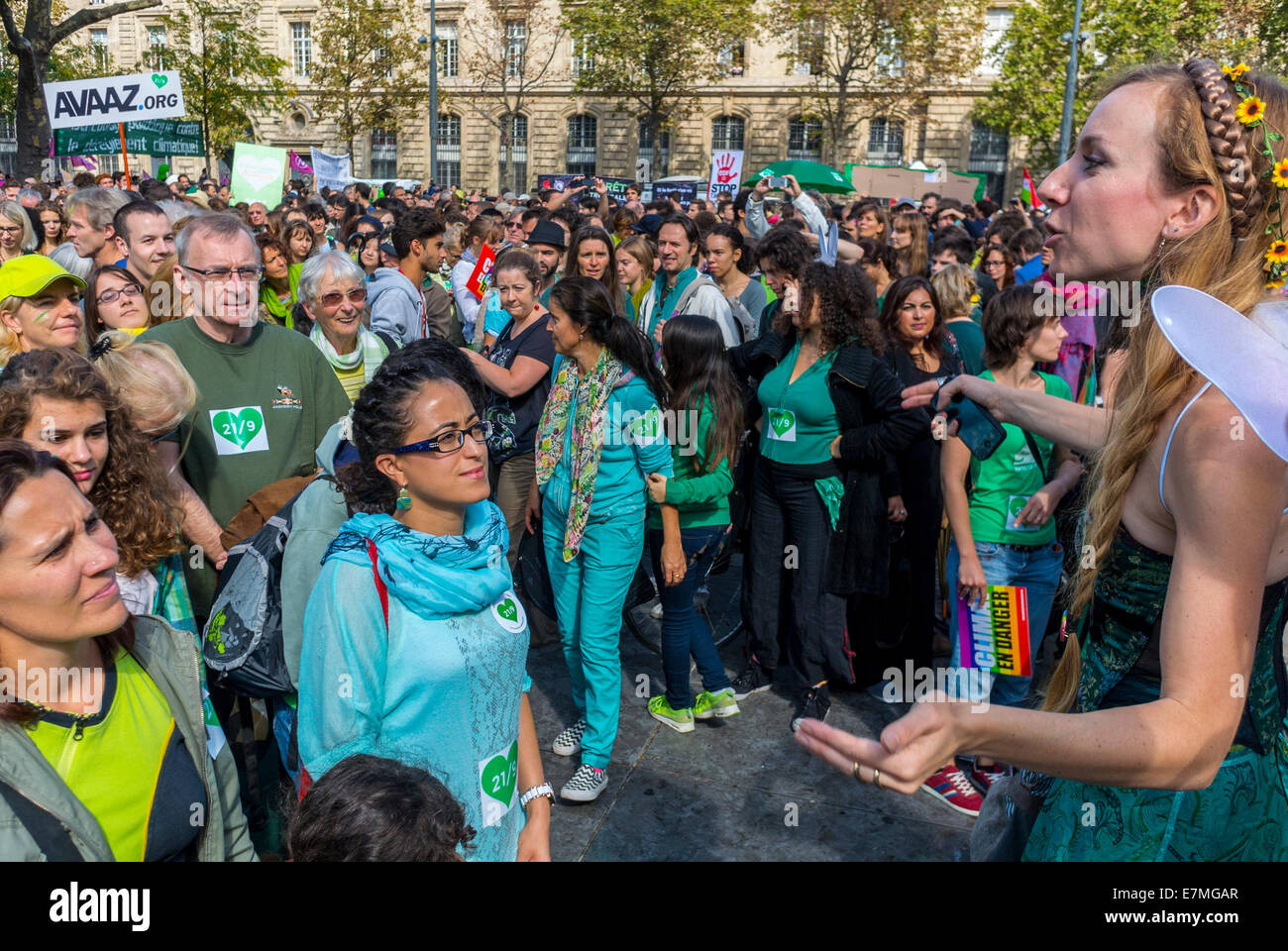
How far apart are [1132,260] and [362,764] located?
64.3 inches

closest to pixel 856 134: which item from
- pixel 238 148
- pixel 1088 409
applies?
pixel 238 148

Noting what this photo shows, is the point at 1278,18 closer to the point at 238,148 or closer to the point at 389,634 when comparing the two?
the point at 238,148

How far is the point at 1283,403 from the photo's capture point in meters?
1.22

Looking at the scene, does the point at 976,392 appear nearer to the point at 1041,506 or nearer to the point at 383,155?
the point at 1041,506

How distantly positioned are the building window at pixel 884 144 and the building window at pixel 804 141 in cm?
239

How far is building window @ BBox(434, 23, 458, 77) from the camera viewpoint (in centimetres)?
4803

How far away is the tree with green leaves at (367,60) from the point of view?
140ft

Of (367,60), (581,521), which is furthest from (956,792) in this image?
(367,60)

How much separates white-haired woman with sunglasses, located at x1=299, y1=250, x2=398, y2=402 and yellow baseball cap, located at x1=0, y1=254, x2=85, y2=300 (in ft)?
4.23

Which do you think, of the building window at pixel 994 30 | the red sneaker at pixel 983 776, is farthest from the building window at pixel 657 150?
the red sneaker at pixel 983 776

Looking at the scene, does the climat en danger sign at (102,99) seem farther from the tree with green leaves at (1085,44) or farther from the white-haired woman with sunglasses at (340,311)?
the tree with green leaves at (1085,44)

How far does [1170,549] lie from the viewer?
4.85 feet

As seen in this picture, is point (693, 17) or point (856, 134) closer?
point (693, 17)

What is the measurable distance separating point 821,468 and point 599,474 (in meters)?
1.18
